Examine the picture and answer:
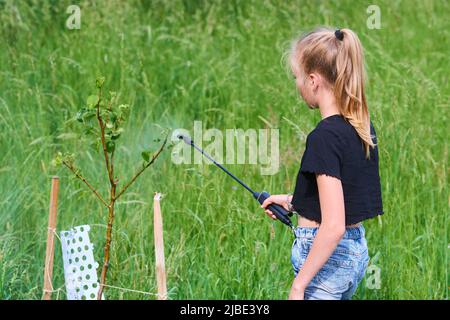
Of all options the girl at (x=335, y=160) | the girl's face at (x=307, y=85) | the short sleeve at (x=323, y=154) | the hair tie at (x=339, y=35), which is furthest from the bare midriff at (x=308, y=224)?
the hair tie at (x=339, y=35)

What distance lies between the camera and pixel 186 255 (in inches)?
138

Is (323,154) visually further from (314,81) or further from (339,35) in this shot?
(339,35)

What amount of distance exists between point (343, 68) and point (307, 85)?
0.12 m

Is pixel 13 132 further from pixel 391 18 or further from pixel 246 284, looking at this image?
pixel 391 18

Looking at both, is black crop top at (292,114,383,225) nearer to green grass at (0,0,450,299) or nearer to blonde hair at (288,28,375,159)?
blonde hair at (288,28,375,159)

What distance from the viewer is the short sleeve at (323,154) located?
231cm

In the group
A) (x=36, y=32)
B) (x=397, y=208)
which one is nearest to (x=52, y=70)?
(x=36, y=32)

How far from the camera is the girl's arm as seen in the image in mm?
2281

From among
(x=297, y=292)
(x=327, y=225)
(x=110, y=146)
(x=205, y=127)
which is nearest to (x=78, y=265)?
(x=110, y=146)

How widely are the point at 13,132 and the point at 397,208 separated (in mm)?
1787

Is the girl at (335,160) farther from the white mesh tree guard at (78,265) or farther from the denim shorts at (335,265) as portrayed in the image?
the white mesh tree guard at (78,265)

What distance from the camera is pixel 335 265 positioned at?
242 cm

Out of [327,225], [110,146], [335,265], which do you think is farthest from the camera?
[110,146]

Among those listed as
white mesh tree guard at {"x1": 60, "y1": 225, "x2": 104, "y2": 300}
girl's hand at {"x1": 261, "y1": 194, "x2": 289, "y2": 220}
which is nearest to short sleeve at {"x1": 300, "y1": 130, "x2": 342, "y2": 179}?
girl's hand at {"x1": 261, "y1": 194, "x2": 289, "y2": 220}
